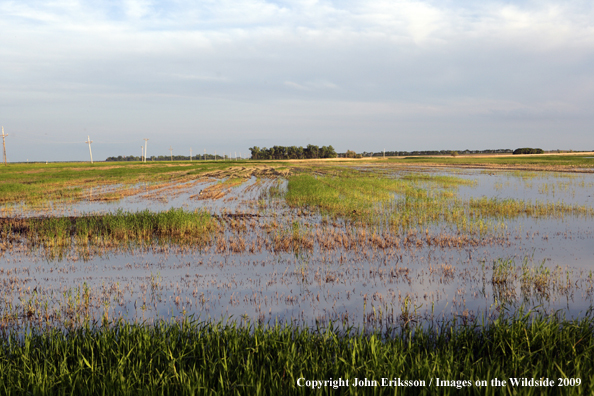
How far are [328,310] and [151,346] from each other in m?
3.41

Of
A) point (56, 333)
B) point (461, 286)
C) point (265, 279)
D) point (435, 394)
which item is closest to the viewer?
point (435, 394)

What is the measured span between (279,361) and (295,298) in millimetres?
3319

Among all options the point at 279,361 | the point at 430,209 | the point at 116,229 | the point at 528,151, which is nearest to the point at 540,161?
the point at 528,151

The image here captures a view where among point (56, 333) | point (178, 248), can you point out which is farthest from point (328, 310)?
point (178, 248)

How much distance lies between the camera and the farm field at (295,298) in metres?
4.66

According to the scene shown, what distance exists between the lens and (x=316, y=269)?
10.4m

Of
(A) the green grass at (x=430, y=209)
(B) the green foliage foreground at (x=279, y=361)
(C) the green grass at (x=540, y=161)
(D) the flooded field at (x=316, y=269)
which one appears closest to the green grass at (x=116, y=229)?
(D) the flooded field at (x=316, y=269)

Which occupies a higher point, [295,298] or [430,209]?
[430,209]

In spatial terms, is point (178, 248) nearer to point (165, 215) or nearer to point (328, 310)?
point (165, 215)

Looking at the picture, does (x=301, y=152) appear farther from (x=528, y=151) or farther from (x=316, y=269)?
(x=316, y=269)

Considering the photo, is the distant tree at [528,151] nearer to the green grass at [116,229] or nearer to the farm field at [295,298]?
the farm field at [295,298]

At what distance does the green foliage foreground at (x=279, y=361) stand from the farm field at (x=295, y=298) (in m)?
0.04

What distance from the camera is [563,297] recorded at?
315 inches

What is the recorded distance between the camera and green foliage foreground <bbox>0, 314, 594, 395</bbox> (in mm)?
4273
